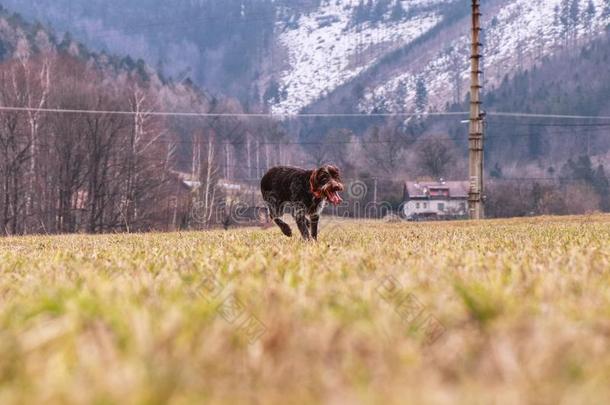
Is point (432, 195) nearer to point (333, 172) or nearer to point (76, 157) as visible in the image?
point (76, 157)

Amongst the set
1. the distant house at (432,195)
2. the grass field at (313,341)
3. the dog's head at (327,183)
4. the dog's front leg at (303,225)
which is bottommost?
the distant house at (432,195)

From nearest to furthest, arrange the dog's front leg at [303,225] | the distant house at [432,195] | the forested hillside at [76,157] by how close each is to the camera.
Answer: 1. the dog's front leg at [303,225]
2. the forested hillside at [76,157]
3. the distant house at [432,195]

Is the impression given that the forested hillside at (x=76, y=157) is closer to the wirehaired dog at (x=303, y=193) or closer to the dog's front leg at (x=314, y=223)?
the wirehaired dog at (x=303, y=193)

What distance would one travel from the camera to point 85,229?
60781 mm

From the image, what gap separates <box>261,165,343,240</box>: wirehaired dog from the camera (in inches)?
355

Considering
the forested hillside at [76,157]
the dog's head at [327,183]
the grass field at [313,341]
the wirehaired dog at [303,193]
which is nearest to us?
the grass field at [313,341]

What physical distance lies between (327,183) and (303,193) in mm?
578

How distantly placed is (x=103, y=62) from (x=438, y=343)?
137m

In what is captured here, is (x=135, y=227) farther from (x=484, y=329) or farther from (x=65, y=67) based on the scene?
(x=484, y=329)

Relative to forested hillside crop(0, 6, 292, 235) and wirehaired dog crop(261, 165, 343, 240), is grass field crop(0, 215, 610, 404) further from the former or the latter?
forested hillside crop(0, 6, 292, 235)

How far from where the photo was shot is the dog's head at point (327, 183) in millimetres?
8859

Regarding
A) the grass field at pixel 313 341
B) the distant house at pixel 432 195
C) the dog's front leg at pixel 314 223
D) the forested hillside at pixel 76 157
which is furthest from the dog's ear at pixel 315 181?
the distant house at pixel 432 195

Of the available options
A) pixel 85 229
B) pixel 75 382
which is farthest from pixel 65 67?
pixel 75 382

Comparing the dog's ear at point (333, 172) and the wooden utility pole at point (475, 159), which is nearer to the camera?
the dog's ear at point (333, 172)
